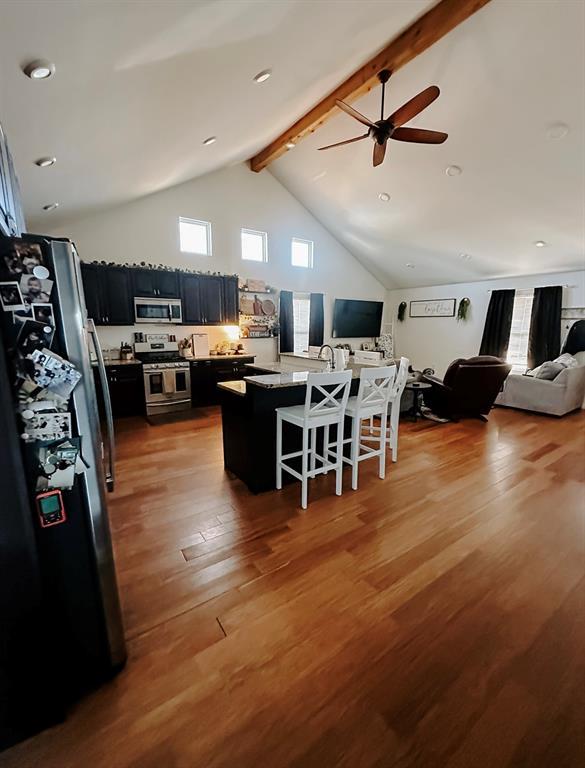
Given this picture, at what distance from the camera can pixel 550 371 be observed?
17.0 feet

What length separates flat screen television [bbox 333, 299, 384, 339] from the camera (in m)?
7.91

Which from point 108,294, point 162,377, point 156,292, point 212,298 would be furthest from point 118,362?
point 212,298

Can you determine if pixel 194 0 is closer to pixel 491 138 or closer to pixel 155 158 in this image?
pixel 155 158

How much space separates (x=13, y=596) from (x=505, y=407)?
21.8 ft

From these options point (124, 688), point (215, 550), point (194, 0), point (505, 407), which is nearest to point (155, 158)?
point (194, 0)

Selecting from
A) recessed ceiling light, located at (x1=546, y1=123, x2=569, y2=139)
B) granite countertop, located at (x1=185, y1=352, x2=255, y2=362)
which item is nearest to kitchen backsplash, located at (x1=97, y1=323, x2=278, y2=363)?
granite countertop, located at (x1=185, y1=352, x2=255, y2=362)

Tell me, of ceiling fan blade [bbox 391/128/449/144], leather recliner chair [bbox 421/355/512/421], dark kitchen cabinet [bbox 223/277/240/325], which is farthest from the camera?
dark kitchen cabinet [bbox 223/277/240/325]

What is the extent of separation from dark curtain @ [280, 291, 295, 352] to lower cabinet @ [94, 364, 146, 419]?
9.77ft

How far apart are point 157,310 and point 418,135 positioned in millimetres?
4221

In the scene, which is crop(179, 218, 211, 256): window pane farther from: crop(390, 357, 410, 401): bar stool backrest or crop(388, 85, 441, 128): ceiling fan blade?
crop(390, 357, 410, 401): bar stool backrest

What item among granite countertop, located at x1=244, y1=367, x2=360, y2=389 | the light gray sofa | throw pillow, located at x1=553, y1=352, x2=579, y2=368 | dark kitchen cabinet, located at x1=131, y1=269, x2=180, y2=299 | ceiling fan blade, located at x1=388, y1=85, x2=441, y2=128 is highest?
ceiling fan blade, located at x1=388, y1=85, x2=441, y2=128

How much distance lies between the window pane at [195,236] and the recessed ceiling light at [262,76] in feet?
10.7

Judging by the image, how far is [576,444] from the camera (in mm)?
3988

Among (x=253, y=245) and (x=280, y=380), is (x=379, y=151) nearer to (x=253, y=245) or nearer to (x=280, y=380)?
(x=280, y=380)
